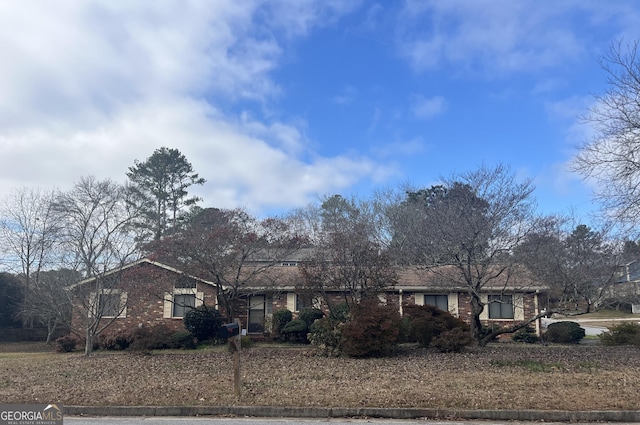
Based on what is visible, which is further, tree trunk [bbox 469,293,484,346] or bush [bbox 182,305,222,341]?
bush [bbox 182,305,222,341]

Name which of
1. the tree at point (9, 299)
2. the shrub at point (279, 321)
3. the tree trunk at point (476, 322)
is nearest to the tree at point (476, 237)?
the tree trunk at point (476, 322)

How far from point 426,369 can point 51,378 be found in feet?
30.2

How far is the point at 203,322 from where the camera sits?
20953 mm

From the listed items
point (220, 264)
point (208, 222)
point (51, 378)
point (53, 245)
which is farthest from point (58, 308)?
point (51, 378)

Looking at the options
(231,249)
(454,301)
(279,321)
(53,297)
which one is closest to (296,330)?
(279,321)

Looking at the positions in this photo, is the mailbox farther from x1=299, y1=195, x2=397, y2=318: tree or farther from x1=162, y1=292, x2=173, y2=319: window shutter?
x1=162, y1=292, x2=173, y2=319: window shutter

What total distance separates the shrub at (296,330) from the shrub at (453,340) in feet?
21.4

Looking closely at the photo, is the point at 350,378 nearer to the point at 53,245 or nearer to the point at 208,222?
the point at 208,222

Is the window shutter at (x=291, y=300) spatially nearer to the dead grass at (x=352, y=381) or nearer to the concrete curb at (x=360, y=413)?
the dead grass at (x=352, y=381)

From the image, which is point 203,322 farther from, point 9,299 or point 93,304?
point 9,299

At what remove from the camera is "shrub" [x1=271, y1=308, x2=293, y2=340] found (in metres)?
21.5

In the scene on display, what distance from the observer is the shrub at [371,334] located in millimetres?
15297

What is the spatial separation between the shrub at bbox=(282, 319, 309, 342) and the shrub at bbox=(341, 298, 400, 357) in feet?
17.0

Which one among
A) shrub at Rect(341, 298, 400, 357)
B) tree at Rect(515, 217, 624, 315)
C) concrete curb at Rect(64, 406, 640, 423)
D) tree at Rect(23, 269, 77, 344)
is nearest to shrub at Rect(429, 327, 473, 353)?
shrub at Rect(341, 298, 400, 357)
